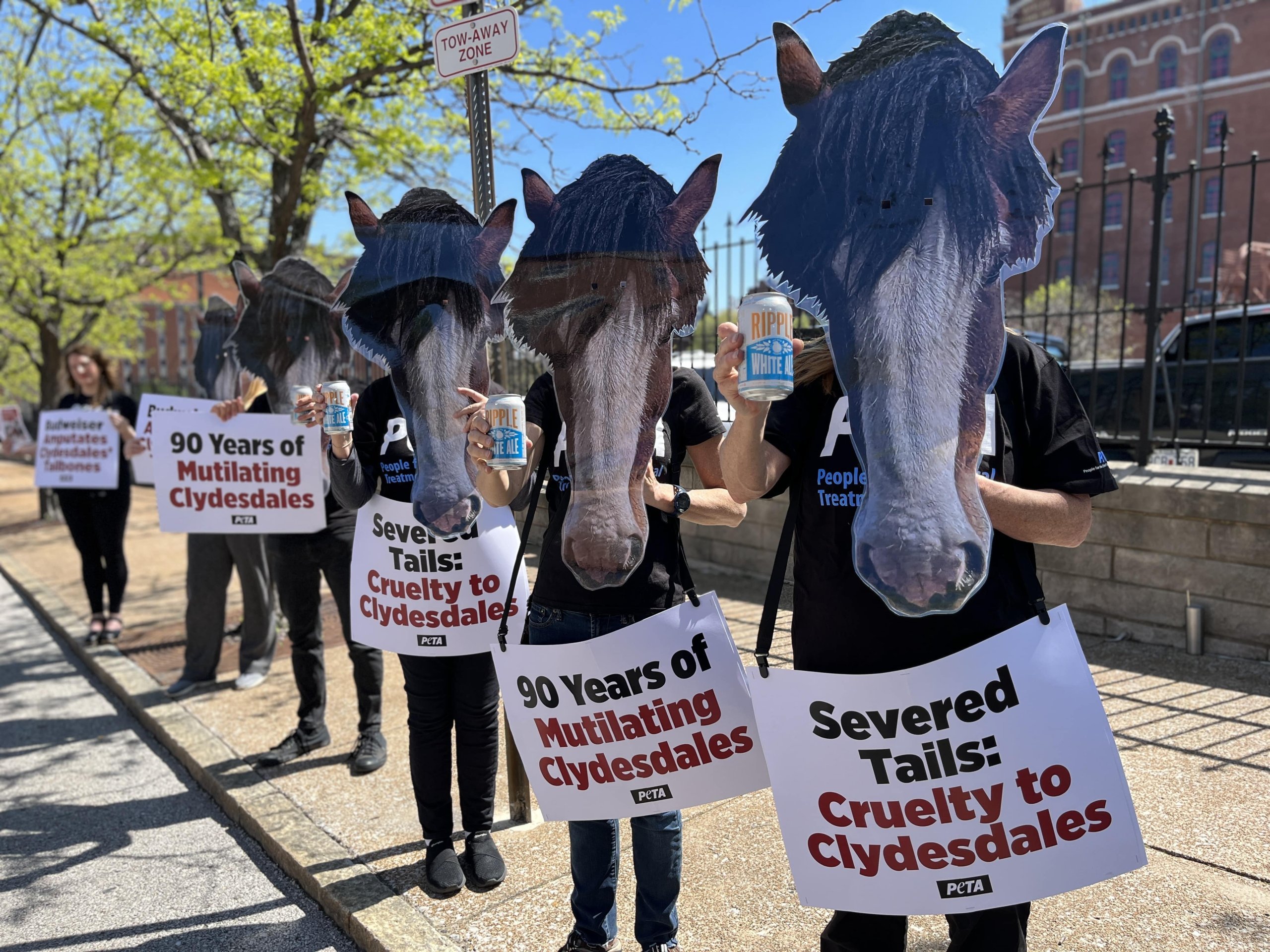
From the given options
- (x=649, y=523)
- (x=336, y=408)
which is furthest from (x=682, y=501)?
(x=336, y=408)

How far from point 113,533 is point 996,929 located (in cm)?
686

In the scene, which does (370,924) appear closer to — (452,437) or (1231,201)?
(452,437)

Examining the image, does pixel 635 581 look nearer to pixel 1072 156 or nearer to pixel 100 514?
pixel 100 514

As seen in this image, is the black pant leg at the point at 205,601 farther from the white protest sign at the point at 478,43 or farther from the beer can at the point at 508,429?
the beer can at the point at 508,429

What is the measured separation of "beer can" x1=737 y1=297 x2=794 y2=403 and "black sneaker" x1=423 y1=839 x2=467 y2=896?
234cm

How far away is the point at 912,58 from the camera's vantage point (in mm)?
1909

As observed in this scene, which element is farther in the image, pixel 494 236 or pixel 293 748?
pixel 293 748

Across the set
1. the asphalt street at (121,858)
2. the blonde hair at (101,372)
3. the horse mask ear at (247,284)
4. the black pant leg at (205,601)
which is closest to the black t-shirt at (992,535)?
the asphalt street at (121,858)

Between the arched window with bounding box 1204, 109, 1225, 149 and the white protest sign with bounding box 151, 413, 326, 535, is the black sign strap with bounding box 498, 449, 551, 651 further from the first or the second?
the arched window with bounding box 1204, 109, 1225, 149

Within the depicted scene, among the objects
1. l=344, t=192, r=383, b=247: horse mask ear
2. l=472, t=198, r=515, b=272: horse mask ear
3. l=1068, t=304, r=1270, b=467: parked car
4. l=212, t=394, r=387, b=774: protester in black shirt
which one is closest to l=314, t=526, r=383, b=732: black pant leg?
l=212, t=394, r=387, b=774: protester in black shirt

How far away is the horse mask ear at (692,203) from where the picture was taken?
2441mm

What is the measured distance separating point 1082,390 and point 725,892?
710 cm

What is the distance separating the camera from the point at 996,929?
6.28ft

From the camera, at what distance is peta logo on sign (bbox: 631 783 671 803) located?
2408mm
